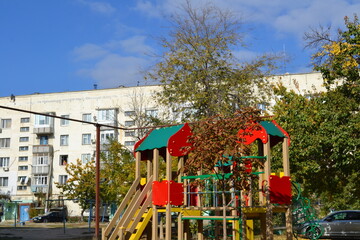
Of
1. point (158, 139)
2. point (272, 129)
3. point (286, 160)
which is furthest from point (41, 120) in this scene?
point (286, 160)

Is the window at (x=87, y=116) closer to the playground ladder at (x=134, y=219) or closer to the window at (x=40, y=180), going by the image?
the window at (x=40, y=180)

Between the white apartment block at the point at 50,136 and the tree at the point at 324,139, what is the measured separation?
40545mm

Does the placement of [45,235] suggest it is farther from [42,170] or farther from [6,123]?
[6,123]

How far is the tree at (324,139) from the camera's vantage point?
2038 centimetres

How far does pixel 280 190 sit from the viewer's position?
1495cm

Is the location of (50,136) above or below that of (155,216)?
above

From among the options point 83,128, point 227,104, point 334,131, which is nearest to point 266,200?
point 334,131

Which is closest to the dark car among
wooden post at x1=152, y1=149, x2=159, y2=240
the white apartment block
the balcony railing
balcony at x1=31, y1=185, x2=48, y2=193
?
the white apartment block

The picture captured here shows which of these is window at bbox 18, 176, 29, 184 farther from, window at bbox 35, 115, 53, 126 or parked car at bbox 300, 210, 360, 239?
parked car at bbox 300, 210, 360, 239

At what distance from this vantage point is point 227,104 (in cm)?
2584

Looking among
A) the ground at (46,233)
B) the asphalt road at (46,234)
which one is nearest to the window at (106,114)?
the ground at (46,233)

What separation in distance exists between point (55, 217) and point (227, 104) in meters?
33.2

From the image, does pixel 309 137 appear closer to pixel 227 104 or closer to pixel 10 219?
pixel 227 104

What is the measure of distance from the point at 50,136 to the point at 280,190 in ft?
182
